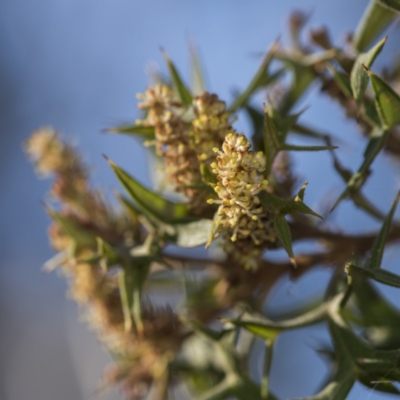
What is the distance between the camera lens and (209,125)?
2.31ft

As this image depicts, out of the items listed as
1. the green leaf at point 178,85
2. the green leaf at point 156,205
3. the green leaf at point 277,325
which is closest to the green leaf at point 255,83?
the green leaf at point 178,85

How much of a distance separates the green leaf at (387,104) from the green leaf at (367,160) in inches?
0.5

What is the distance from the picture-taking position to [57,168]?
101 cm

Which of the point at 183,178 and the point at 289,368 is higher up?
the point at 183,178

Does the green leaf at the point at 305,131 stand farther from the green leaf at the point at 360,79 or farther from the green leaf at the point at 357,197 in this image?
the green leaf at the point at 360,79

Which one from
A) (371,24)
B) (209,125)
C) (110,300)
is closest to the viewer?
(209,125)

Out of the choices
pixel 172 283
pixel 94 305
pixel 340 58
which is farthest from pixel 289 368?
pixel 340 58

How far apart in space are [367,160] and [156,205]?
26 cm

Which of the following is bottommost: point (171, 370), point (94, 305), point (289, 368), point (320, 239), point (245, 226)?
point (289, 368)

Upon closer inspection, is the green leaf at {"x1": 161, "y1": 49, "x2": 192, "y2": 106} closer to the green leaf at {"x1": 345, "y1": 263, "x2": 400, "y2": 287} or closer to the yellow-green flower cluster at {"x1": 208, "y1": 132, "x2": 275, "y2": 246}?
the yellow-green flower cluster at {"x1": 208, "y1": 132, "x2": 275, "y2": 246}

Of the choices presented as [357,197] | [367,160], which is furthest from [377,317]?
[367,160]

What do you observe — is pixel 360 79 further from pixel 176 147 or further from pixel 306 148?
pixel 176 147

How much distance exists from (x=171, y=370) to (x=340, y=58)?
51cm

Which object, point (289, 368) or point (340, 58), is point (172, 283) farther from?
point (289, 368)
